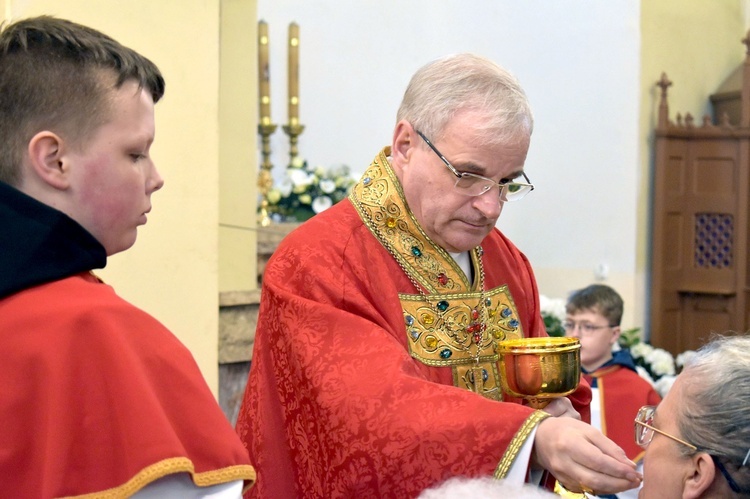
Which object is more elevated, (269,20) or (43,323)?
(269,20)

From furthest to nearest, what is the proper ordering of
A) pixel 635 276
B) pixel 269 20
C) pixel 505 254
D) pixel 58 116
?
pixel 635 276 < pixel 269 20 < pixel 505 254 < pixel 58 116

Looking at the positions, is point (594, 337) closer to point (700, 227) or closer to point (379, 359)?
point (379, 359)

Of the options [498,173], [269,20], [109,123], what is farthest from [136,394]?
[269,20]

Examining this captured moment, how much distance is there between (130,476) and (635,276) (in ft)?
26.3

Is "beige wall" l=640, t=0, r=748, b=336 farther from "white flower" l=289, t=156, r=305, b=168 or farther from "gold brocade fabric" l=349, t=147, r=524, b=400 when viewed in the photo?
"gold brocade fabric" l=349, t=147, r=524, b=400

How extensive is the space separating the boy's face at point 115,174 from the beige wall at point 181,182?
2353 millimetres

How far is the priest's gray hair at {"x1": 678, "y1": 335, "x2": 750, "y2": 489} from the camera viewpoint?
1.79 metres

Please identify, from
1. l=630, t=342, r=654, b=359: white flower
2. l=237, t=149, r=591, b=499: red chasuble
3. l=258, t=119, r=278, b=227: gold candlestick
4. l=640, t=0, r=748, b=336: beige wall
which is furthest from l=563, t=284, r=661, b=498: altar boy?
l=640, t=0, r=748, b=336: beige wall

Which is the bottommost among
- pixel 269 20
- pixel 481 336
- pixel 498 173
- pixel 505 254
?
pixel 481 336

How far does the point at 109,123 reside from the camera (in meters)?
1.58

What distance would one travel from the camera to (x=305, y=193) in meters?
7.26

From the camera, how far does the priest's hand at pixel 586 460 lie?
183cm

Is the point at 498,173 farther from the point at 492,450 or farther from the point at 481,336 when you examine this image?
the point at 492,450

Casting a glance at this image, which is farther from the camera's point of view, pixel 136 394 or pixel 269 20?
pixel 269 20
